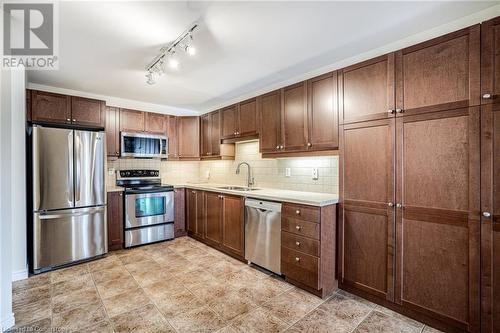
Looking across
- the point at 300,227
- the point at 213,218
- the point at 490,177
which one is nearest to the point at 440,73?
the point at 490,177

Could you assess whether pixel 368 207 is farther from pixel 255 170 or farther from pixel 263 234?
pixel 255 170

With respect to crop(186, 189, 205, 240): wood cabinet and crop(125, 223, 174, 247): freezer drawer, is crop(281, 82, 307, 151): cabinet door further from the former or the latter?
crop(125, 223, 174, 247): freezer drawer

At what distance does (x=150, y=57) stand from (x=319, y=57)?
181cm

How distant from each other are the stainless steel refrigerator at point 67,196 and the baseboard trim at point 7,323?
1.11 m

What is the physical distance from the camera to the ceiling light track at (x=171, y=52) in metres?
2.07

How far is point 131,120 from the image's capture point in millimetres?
4078

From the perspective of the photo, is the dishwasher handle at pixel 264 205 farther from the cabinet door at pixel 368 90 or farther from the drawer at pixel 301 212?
the cabinet door at pixel 368 90

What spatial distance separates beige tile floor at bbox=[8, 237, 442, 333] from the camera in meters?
1.94

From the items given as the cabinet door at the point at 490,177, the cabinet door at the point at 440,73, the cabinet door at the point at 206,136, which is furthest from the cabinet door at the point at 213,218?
the cabinet door at the point at 490,177

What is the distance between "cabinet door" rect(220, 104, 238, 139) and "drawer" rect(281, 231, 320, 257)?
1872 mm

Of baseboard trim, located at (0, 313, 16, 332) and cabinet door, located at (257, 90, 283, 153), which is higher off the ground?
cabinet door, located at (257, 90, 283, 153)

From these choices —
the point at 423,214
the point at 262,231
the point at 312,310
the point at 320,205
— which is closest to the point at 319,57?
the point at 320,205

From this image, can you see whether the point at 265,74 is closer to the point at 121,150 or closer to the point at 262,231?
the point at 262,231

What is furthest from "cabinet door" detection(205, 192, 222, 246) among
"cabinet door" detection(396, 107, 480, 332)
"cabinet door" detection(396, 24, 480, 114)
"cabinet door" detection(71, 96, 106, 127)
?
"cabinet door" detection(396, 24, 480, 114)
